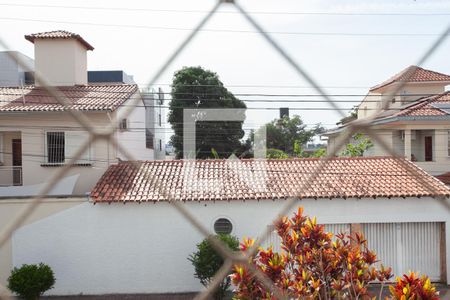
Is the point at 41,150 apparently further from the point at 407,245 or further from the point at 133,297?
the point at 407,245

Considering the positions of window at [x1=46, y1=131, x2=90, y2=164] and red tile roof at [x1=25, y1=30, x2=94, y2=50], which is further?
red tile roof at [x1=25, y1=30, x2=94, y2=50]

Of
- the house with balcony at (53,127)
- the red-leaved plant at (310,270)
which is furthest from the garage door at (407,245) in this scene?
the red-leaved plant at (310,270)

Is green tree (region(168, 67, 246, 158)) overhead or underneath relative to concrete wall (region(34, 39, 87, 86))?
underneath

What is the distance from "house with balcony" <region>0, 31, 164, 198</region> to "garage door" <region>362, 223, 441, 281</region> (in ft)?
16.4

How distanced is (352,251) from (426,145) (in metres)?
9.46

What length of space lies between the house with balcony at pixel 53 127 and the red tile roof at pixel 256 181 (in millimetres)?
678

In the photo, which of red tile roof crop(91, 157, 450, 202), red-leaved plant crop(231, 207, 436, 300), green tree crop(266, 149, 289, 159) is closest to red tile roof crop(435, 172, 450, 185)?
red tile roof crop(91, 157, 450, 202)

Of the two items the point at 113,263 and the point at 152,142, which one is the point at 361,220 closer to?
the point at 113,263

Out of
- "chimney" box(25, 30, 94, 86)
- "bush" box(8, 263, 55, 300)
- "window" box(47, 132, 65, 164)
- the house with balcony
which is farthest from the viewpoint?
"chimney" box(25, 30, 94, 86)

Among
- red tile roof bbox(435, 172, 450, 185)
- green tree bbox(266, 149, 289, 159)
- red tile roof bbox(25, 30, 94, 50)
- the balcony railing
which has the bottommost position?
red tile roof bbox(435, 172, 450, 185)

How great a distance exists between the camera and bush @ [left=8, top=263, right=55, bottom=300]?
307 inches

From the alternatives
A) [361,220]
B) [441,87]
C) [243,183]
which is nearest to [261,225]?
[243,183]

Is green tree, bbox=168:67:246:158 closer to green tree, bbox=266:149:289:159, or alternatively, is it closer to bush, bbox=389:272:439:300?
green tree, bbox=266:149:289:159

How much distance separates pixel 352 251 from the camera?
415cm
